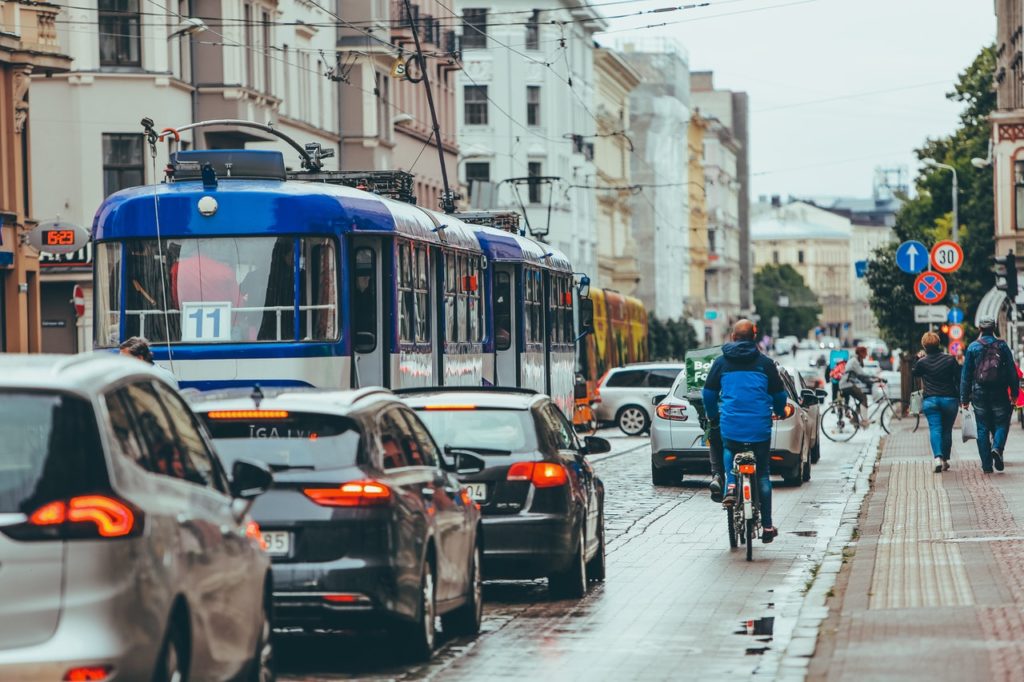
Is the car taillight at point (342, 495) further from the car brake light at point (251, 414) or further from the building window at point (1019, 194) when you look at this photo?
the building window at point (1019, 194)

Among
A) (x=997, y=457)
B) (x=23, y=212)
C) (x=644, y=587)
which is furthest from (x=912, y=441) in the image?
(x=644, y=587)

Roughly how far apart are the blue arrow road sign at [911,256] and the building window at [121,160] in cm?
1598

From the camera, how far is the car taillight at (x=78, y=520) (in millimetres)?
6980

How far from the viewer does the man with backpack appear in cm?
2620

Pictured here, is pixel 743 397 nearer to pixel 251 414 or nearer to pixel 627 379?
pixel 251 414

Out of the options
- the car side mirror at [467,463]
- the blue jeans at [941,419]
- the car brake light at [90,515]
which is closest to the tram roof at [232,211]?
the car side mirror at [467,463]

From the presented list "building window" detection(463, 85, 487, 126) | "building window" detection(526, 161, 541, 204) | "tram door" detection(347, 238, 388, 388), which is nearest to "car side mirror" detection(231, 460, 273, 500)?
"tram door" detection(347, 238, 388, 388)

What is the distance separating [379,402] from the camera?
37.7 feet

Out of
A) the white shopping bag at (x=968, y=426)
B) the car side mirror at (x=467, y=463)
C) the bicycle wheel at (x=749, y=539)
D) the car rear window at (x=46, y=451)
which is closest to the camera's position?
the car rear window at (x=46, y=451)

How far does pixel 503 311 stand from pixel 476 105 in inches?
2532

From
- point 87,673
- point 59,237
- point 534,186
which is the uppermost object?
point 534,186

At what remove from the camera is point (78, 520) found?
700cm

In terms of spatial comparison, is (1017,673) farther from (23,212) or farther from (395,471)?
(23,212)

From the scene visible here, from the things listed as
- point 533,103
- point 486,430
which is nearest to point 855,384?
point 486,430
